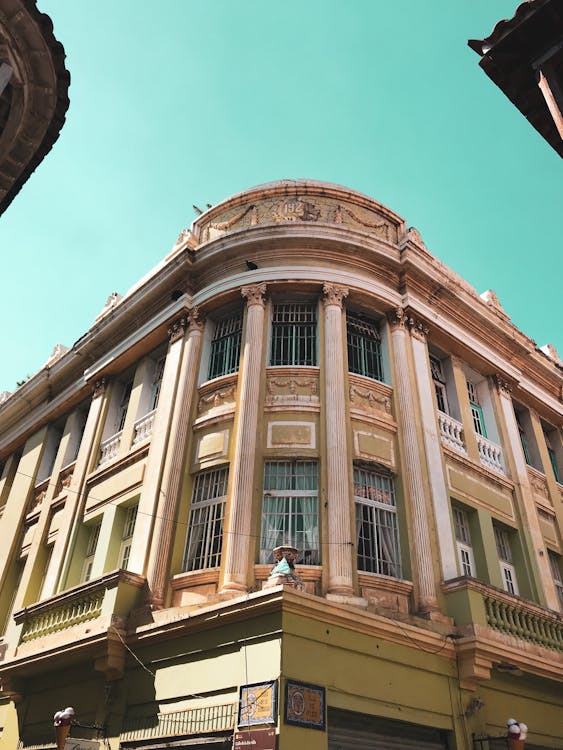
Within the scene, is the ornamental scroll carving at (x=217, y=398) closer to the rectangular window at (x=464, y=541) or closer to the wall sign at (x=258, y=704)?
the rectangular window at (x=464, y=541)

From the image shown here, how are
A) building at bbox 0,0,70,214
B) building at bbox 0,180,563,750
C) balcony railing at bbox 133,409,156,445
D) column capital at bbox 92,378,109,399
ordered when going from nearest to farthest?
1. building at bbox 0,0,70,214
2. building at bbox 0,180,563,750
3. balcony railing at bbox 133,409,156,445
4. column capital at bbox 92,378,109,399

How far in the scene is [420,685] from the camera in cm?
1001

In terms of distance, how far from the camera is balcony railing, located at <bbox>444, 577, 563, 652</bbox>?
10.9 metres

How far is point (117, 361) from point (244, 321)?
4618 mm

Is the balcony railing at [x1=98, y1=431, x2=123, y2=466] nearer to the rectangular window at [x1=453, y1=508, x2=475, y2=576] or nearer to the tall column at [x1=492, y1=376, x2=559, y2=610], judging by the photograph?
the rectangular window at [x1=453, y1=508, x2=475, y2=576]

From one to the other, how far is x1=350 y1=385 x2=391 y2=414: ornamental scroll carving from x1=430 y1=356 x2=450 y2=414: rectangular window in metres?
2.29

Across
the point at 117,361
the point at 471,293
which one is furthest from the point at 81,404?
the point at 471,293

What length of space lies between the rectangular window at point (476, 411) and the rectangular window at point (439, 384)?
2.93 ft

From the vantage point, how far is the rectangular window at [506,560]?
13.9 metres

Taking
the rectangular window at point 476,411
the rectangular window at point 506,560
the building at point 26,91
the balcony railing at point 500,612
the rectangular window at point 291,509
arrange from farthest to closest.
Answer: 1. the rectangular window at point 476,411
2. the rectangular window at point 506,560
3. the rectangular window at point 291,509
4. the balcony railing at point 500,612
5. the building at point 26,91

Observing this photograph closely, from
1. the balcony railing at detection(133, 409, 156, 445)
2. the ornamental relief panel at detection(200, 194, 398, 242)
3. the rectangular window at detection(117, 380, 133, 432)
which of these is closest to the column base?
the balcony railing at detection(133, 409, 156, 445)

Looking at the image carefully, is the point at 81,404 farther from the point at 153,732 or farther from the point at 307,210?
the point at 153,732

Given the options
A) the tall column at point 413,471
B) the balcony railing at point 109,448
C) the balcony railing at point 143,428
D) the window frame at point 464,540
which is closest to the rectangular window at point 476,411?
the window frame at point 464,540

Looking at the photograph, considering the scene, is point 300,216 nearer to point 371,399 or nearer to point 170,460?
point 371,399
